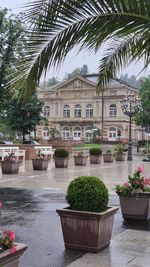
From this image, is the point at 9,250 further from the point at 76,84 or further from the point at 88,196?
the point at 76,84

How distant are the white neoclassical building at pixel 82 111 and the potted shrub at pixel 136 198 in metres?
71.4

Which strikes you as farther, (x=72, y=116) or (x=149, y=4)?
(x=72, y=116)

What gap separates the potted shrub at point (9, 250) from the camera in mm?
3830

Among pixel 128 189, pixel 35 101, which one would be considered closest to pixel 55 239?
pixel 128 189

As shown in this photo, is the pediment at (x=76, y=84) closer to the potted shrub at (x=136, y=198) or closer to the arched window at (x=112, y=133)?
the arched window at (x=112, y=133)

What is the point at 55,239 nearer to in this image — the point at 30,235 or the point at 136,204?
the point at 30,235

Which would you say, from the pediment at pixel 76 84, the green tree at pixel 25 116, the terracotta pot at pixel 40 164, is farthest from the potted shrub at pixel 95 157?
the pediment at pixel 76 84

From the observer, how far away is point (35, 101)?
1602 inches

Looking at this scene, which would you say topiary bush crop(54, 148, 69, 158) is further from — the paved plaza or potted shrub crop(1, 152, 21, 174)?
the paved plaza

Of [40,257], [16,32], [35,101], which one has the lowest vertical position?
[40,257]

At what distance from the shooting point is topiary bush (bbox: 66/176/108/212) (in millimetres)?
6215

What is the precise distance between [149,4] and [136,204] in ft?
15.5

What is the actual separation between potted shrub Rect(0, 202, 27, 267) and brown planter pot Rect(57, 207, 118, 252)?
204cm

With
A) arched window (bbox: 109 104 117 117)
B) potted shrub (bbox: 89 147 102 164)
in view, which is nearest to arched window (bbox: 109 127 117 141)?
arched window (bbox: 109 104 117 117)
